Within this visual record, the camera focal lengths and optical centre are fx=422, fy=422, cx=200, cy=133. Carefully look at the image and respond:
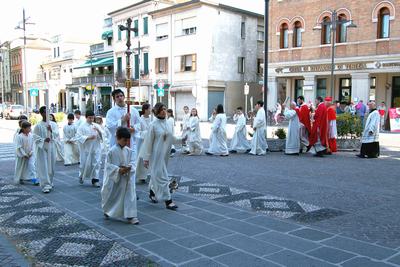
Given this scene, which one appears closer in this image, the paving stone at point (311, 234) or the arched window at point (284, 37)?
the paving stone at point (311, 234)

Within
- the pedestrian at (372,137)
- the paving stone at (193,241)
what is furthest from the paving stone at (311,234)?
the pedestrian at (372,137)

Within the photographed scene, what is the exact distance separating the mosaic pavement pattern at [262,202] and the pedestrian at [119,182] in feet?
6.52

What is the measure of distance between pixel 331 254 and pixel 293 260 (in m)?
0.50

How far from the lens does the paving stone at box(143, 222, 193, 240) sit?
568cm

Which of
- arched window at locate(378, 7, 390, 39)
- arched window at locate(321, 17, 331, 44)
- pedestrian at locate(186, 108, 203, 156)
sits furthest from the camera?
arched window at locate(321, 17, 331, 44)

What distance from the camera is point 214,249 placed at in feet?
16.8

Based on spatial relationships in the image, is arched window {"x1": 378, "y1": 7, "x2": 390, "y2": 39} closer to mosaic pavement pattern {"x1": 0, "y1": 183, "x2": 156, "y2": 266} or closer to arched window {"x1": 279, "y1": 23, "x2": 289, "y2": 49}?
arched window {"x1": 279, "y1": 23, "x2": 289, "y2": 49}

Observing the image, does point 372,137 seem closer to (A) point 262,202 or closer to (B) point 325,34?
(A) point 262,202

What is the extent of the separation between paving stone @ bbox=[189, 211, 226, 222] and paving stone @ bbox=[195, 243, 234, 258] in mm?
1156

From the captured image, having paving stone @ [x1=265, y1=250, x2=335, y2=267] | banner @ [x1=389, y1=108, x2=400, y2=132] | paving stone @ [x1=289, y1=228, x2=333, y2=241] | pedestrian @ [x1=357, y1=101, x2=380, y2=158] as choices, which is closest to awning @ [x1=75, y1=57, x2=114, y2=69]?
banner @ [x1=389, y1=108, x2=400, y2=132]

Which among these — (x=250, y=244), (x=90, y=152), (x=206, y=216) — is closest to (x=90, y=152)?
(x=90, y=152)

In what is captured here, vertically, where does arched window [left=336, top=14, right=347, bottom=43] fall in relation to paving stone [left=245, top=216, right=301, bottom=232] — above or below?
above

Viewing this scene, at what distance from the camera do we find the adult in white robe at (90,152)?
30.8 ft

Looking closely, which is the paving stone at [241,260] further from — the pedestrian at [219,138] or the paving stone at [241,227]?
the pedestrian at [219,138]
